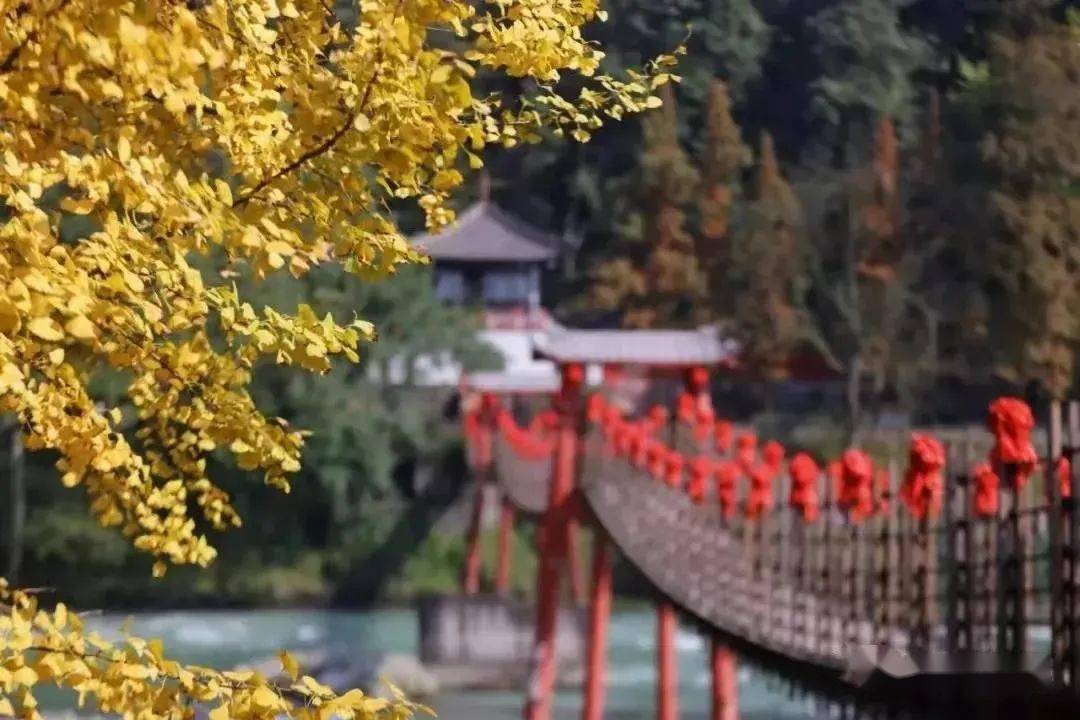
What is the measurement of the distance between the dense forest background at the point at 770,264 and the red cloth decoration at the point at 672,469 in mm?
4167

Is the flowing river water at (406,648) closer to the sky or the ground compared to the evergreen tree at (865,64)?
closer to the ground

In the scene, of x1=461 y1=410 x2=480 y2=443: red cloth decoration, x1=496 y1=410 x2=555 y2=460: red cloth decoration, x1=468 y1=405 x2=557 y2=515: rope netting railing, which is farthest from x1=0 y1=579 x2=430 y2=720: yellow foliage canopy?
x1=461 y1=410 x2=480 y2=443: red cloth decoration

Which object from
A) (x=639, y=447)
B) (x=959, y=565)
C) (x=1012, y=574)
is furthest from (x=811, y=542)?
(x=639, y=447)

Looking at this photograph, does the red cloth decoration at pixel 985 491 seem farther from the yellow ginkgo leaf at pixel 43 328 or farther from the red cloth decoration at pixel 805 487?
the yellow ginkgo leaf at pixel 43 328

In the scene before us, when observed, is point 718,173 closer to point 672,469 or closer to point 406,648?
point 406,648

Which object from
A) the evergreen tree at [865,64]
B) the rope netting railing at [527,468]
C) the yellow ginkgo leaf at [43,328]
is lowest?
the rope netting railing at [527,468]

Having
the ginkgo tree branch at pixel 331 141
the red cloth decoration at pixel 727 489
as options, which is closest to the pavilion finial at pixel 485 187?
the red cloth decoration at pixel 727 489

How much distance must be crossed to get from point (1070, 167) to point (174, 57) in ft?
38.5

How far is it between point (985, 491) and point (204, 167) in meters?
1.96

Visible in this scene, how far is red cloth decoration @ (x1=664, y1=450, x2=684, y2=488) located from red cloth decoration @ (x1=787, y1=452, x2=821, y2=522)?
284 centimetres

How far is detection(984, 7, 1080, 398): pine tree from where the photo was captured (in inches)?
479

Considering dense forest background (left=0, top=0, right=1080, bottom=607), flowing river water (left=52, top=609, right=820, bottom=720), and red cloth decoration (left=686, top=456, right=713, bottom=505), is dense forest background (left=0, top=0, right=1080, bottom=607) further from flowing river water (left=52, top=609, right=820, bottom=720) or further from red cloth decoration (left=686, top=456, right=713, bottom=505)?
red cloth decoration (left=686, top=456, right=713, bottom=505)

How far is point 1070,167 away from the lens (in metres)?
12.3

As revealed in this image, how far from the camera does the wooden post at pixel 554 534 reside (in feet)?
32.9
